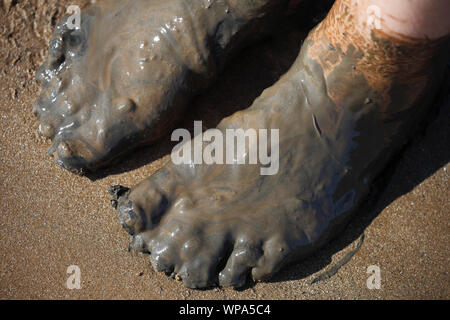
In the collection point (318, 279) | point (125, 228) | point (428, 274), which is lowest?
point (428, 274)

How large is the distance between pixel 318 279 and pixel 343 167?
46 centimetres

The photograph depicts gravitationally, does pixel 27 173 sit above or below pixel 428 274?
above

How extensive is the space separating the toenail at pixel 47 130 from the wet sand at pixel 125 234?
0.09m

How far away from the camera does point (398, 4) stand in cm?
155

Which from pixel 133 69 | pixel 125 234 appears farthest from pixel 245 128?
pixel 125 234

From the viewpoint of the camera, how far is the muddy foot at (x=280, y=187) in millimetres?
1855

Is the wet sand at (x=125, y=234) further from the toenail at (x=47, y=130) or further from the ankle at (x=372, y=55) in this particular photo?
the ankle at (x=372, y=55)

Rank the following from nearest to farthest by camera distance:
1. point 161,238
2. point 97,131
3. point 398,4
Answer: point 398,4 < point 161,238 < point 97,131

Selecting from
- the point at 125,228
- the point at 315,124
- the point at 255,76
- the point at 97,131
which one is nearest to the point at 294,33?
the point at 255,76

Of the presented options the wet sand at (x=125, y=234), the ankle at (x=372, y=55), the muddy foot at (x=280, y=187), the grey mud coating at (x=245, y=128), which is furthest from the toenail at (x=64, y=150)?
the ankle at (x=372, y=55)

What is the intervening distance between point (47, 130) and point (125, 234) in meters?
0.56

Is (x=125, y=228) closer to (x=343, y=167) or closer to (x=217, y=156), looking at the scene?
(x=217, y=156)

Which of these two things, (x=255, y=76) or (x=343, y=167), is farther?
(x=255, y=76)

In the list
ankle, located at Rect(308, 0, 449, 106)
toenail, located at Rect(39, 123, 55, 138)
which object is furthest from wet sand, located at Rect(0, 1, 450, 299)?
ankle, located at Rect(308, 0, 449, 106)
